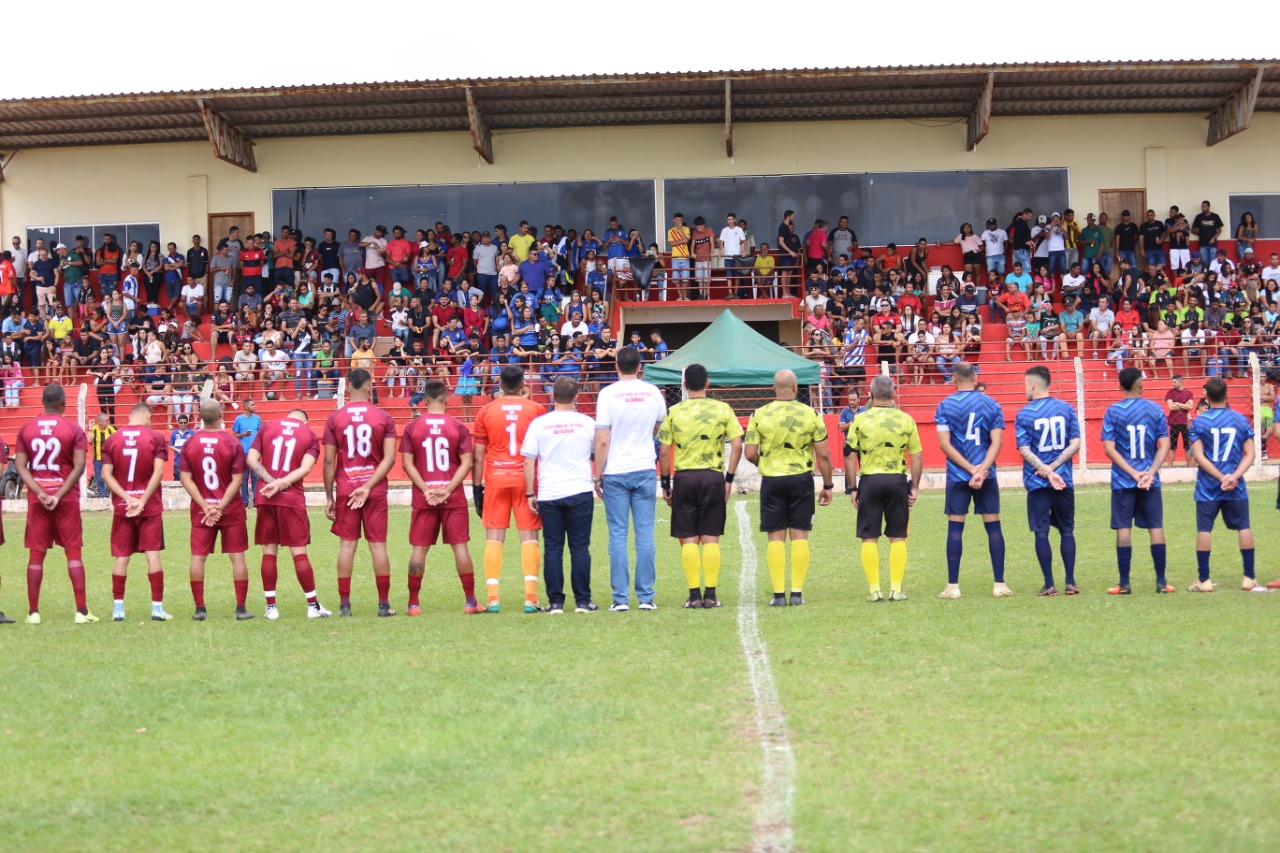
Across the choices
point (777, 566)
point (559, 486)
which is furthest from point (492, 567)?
point (777, 566)

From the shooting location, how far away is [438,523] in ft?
35.9

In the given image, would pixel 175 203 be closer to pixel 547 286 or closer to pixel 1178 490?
pixel 547 286

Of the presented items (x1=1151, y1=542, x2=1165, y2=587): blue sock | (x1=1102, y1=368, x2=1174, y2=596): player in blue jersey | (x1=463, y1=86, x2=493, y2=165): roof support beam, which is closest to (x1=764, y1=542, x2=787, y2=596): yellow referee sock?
(x1=1102, y1=368, x2=1174, y2=596): player in blue jersey

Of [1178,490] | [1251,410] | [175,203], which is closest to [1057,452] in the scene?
[1178,490]

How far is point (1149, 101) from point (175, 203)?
78.8ft

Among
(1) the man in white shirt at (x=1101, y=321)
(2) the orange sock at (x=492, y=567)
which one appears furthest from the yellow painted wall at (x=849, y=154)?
(2) the orange sock at (x=492, y=567)

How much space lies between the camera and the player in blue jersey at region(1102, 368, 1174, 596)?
1094 cm

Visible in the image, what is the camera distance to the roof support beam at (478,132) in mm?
→ 30344

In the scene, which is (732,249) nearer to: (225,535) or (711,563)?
(711,563)

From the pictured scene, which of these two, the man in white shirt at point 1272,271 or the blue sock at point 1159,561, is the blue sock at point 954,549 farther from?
the man in white shirt at point 1272,271

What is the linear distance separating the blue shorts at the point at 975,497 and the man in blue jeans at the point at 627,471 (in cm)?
244

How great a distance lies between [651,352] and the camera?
91.5ft

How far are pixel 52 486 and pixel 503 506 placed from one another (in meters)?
3.67

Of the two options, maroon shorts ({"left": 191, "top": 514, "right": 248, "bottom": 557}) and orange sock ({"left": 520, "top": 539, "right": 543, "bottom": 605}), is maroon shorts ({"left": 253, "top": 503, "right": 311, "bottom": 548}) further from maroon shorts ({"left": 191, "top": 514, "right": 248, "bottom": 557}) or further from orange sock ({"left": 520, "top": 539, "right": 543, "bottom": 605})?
orange sock ({"left": 520, "top": 539, "right": 543, "bottom": 605})
